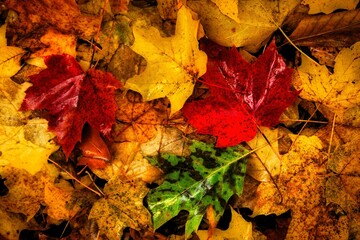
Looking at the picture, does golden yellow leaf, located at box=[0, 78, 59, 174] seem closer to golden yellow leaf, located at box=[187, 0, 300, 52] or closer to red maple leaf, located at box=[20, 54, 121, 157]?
red maple leaf, located at box=[20, 54, 121, 157]

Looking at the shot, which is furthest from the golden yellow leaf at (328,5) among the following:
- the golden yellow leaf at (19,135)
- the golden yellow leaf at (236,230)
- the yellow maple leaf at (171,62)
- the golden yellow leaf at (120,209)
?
the golden yellow leaf at (19,135)

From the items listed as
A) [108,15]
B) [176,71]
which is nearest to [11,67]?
[108,15]

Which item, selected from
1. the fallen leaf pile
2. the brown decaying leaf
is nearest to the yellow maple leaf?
the fallen leaf pile

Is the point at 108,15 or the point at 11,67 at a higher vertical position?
the point at 108,15

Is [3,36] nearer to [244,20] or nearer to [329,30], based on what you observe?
[244,20]

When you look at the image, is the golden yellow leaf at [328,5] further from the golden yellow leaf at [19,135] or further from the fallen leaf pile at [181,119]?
the golden yellow leaf at [19,135]

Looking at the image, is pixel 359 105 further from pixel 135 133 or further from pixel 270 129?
pixel 135 133
